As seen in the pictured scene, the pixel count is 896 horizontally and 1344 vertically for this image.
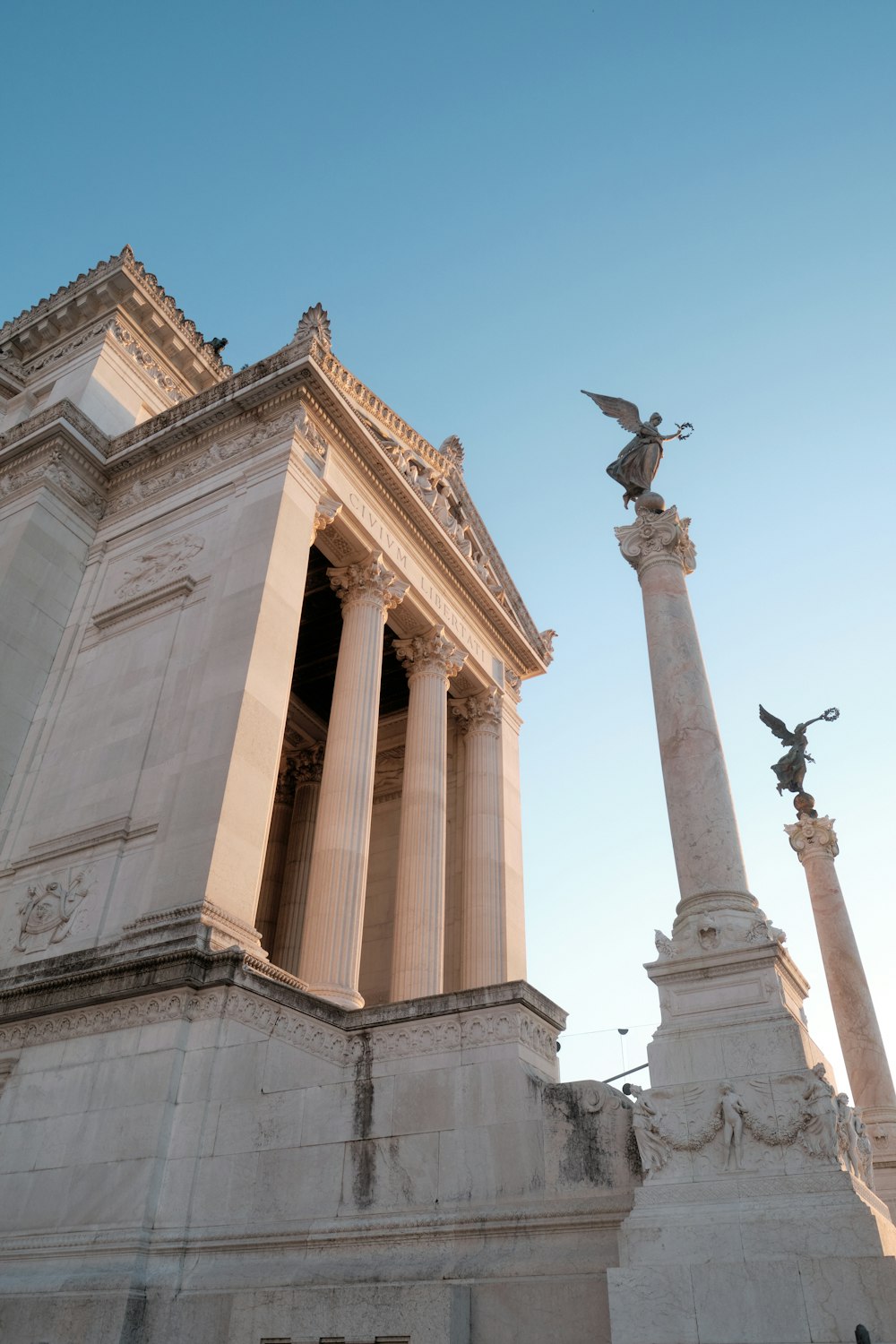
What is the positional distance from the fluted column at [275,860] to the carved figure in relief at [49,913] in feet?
34.2

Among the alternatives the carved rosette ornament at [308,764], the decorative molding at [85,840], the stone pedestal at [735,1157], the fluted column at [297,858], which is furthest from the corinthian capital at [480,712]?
the stone pedestal at [735,1157]

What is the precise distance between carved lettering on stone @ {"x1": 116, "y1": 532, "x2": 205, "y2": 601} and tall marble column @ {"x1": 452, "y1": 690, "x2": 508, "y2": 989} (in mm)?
10953

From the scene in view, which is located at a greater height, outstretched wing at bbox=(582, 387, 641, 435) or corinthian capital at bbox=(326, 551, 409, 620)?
corinthian capital at bbox=(326, 551, 409, 620)

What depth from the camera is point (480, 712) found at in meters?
30.9

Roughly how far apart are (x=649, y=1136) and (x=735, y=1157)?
0.95m

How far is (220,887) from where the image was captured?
1650 cm

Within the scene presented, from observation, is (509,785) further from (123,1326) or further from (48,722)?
(123,1326)

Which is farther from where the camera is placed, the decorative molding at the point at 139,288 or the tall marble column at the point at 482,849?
the decorative molding at the point at 139,288

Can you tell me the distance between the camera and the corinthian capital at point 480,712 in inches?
1210

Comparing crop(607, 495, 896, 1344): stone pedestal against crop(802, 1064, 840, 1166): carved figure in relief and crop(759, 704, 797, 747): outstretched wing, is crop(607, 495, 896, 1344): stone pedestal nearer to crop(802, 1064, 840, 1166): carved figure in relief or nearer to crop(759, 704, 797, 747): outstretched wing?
crop(802, 1064, 840, 1166): carved figure in relief

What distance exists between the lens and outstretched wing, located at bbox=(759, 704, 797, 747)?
31.5m

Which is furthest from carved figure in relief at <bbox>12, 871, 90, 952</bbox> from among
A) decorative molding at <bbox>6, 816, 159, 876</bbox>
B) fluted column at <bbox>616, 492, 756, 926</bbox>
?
fluted column at <bbox>616, 492, 756, 926</bbox>

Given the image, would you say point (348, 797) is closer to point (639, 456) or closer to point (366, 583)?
point (366, 583)

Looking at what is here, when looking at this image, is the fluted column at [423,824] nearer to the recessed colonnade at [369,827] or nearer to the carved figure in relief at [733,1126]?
the recessed colonnade at [369,827]
